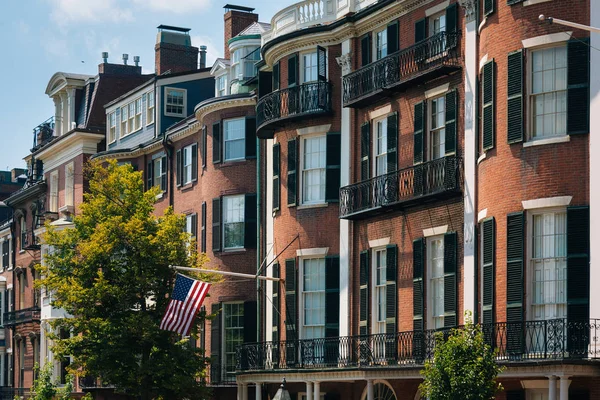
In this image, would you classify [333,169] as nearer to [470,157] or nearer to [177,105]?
[470,157]

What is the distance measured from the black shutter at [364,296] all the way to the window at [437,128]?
4735 millimetres

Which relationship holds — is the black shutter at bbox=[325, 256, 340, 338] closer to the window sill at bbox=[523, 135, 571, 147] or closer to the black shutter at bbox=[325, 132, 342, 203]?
the black shutter at bbox=[325, 132, 342, 203]

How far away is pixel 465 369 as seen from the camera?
3212 centimetres

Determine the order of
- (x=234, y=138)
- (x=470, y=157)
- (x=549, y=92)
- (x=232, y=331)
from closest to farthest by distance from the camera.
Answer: (x=549, y=92) → (x=470, y=157) → (x=232, y=331) → (x=234, y=138)

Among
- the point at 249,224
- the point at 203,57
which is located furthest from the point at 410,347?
the point at 203,57

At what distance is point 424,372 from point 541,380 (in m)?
2.85

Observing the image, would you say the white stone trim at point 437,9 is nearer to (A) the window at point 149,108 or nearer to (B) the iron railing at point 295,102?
(B) the iron railing at point 295,102

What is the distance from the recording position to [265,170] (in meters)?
50.8

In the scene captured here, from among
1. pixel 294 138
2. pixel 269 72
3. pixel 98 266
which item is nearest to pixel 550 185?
pixel 294 138

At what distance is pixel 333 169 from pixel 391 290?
17.9 ft

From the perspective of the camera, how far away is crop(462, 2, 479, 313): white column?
118 ft

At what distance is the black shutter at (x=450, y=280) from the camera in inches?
1464

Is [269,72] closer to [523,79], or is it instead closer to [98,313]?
[98,313]

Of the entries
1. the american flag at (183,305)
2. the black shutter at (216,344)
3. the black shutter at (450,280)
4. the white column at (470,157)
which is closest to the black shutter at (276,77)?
the american flag at (183,305)
